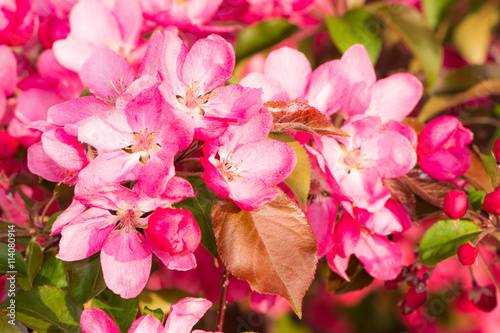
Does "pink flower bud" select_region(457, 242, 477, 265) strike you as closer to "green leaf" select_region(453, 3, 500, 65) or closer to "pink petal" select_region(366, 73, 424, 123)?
"pink petal" select_region(366, 73, 424, 123)

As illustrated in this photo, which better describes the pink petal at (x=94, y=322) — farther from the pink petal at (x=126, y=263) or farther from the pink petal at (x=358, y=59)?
the pink petal at (x=358, y=59)

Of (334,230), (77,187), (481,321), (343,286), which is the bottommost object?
(481,321)

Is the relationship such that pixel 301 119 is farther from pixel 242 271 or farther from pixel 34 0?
pixel 34 0

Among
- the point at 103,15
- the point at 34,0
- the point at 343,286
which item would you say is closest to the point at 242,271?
the point at 343,286

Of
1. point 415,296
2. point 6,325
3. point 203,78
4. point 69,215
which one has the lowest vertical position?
point 415,296

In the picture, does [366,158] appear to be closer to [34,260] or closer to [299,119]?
[299,119]

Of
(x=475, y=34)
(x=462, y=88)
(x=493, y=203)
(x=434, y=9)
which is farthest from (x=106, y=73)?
(x=475, y=34)

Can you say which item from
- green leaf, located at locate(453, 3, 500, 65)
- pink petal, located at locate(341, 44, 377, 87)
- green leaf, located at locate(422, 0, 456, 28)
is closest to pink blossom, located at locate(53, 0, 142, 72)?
pink petal, located at locate(341, 44, 377, 87)
